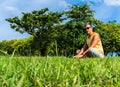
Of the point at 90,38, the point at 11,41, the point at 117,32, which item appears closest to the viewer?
the point at 90,38

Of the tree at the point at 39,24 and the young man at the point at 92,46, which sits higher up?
the tree at the point at 39,24

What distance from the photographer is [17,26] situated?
93188mm

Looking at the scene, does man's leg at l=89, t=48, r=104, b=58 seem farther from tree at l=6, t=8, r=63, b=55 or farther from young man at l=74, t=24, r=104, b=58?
tree at l=6, t=8, r=63, b=55

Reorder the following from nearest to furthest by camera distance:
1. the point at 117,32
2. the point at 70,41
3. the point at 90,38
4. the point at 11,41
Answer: the point at 90,38 → the point at 70,41 → the point at 117,32 → the point at 11,41

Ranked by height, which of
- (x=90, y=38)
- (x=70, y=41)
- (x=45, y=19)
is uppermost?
(x=45, y=19)

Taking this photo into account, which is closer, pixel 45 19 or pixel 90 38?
pixel 90 38

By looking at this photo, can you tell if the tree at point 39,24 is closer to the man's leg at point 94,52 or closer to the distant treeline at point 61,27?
the distant treeline at point 61,27

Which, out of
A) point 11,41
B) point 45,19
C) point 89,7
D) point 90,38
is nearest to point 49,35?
point 45,19

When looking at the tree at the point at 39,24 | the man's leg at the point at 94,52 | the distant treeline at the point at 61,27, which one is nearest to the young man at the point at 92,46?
the man's leg at the point at 94,52

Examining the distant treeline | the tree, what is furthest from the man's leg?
the tree

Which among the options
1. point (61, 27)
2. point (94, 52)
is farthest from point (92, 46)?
point (61, 27)

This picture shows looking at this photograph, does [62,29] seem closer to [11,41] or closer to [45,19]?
[45,19]

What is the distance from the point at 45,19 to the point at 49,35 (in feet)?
13.2

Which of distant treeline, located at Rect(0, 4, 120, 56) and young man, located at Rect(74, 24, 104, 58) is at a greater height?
distant treeline, located at Rect(0, 4, 120, 56)
